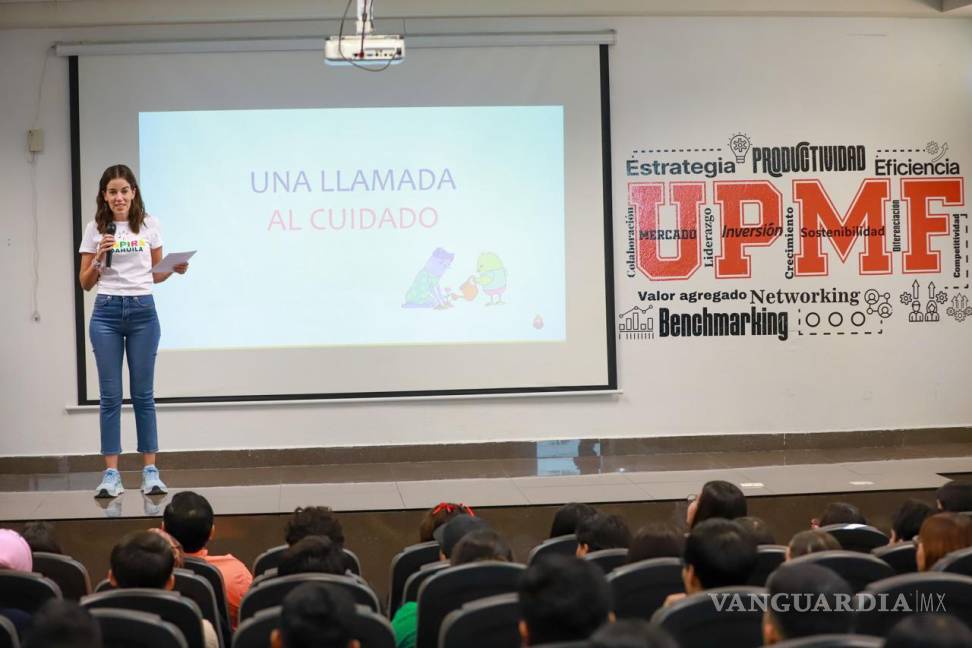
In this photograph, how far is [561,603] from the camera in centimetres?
217

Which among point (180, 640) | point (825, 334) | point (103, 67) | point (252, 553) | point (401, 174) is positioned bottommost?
point (252, 553)

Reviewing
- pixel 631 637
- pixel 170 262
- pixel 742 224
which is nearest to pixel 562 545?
pixel 631 637

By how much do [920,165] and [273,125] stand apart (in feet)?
14.0

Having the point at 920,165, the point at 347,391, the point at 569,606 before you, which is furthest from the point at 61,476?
the point at 920,165

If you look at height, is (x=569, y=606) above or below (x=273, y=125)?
below

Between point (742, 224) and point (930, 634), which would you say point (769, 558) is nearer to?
point (930, 634)

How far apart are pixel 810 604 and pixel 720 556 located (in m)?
0.52

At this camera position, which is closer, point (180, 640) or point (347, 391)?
point (180, 640)

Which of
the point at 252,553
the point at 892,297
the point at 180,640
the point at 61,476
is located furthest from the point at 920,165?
the point at 180,640

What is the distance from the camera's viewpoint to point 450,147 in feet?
23.3

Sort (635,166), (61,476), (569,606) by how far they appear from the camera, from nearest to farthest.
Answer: (569,606), (61,476), (635,166)

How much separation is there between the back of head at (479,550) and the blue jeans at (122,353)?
2.66 metres

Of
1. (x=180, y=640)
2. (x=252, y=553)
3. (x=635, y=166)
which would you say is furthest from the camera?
(x=635, y=166)

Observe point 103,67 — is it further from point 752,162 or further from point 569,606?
point 569,606
